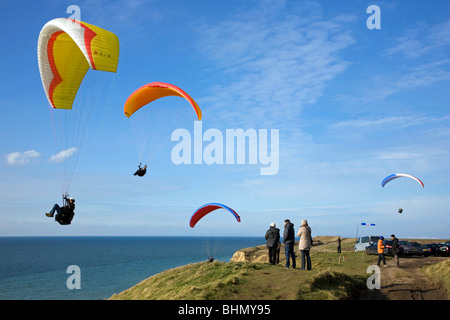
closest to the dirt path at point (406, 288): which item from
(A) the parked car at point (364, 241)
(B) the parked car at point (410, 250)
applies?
(B) the parked car at point (410, 250)

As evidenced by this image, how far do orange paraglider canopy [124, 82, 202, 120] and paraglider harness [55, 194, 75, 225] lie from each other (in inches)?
222

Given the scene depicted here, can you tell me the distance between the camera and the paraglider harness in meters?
15.4

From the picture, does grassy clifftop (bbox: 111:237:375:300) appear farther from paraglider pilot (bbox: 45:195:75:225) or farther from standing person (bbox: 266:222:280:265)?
paraglider pilot (bbox: 45:195:75:225)

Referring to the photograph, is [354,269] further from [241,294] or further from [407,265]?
[241,294]

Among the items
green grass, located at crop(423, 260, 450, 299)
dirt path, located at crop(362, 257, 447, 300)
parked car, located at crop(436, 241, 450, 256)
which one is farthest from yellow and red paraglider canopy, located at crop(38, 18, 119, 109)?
parked car, located at crop(436, 241, 450, 256)

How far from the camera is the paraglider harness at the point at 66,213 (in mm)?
15438

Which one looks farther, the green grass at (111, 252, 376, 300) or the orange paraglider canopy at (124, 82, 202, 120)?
the orange paraglider canopy at (124, 82, 202, 120)

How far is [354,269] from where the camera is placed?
62.1ft

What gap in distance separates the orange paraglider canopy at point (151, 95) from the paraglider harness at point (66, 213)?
18.5 feet

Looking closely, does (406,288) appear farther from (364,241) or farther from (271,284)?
(364,241)

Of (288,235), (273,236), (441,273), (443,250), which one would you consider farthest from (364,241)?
(288,235)

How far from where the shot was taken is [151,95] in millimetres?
19781

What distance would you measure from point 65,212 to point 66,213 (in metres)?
0.07
